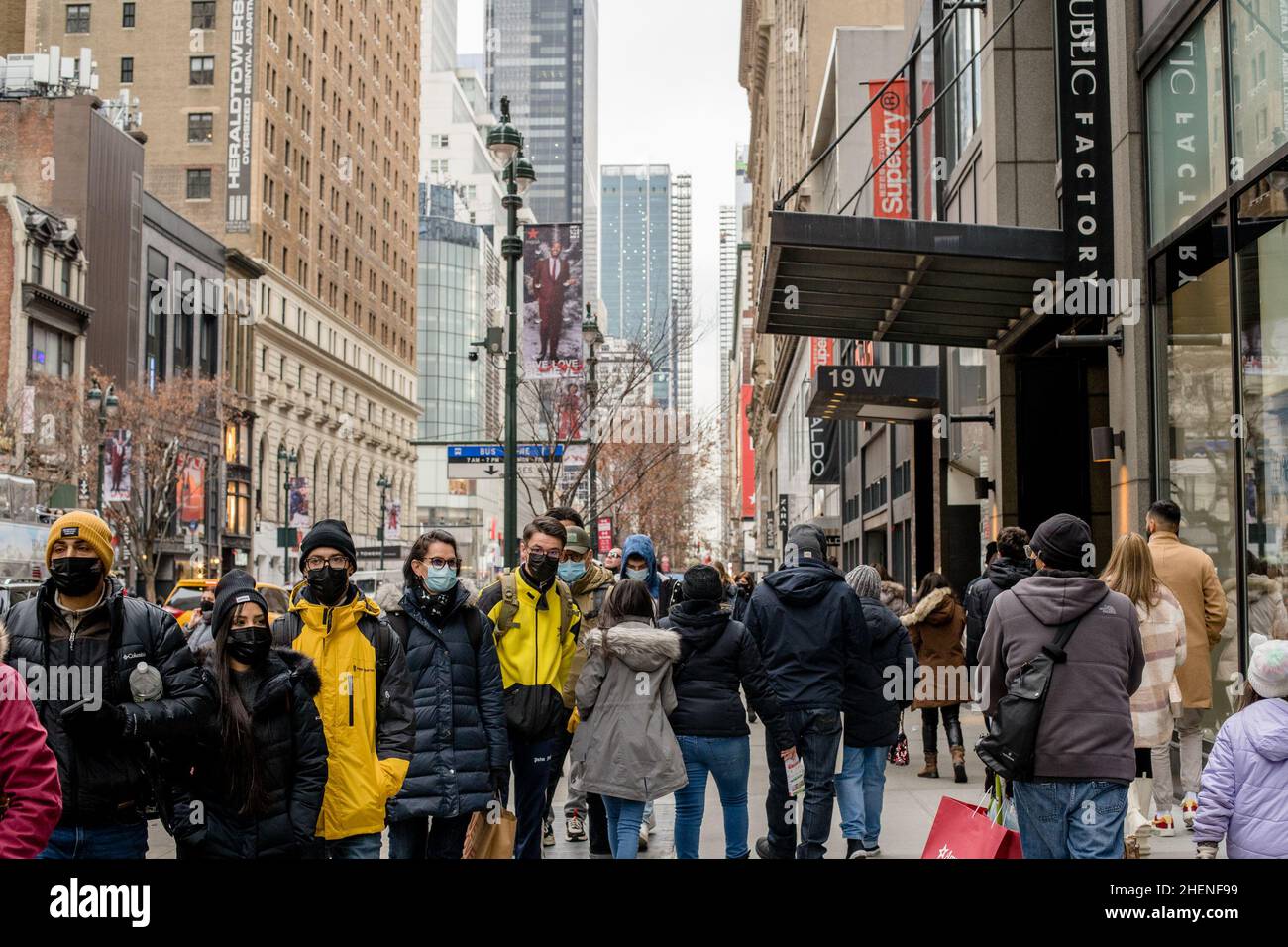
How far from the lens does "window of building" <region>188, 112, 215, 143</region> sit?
71.6 meters

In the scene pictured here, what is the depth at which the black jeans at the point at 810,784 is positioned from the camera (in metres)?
8.54

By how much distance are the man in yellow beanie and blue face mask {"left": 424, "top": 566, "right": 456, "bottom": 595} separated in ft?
5.08

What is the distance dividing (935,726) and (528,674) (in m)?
6.24

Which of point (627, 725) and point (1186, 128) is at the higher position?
point (1186, 128)

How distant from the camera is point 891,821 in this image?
10570 mm

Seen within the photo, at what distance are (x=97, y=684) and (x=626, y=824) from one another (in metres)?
3.38

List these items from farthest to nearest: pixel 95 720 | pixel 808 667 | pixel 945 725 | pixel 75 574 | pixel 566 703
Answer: pixel 945 725 < pixel 808 667 < pixel 566 703 < pixel 75 574 < pixel 95 720

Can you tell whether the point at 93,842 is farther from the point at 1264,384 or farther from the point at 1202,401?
the point at 1202,401

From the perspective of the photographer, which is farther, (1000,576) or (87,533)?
(1000,576)

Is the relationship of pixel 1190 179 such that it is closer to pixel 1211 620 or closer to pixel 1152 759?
pixel 1211 620

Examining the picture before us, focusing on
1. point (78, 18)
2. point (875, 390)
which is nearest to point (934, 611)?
point (875, 390)

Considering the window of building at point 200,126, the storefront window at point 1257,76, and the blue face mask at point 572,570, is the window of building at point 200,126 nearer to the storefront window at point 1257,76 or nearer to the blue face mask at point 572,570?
the storefront window at point 1257,76

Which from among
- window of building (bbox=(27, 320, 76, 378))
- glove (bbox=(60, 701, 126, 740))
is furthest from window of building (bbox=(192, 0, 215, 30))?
glove (bbox=(60, 701, 126, 740))
